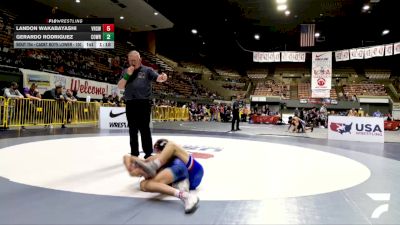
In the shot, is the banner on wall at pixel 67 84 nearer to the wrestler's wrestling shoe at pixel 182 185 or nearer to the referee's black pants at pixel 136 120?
the referee's black pants at pixel 136 120

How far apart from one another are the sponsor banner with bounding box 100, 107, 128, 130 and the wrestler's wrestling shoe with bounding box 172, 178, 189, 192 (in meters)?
9.14

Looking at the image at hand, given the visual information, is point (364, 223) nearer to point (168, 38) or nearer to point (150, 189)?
point (150, 189)

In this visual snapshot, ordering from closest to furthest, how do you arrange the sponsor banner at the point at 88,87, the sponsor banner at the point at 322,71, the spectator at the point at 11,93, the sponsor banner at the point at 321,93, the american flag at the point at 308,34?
the spectator at the point at 11,93 → the sponsor banner at the point at 321,93 → the sponsor banner at the point at 322,71 → the sponsor banner at the point at 88,87 → the american flag at the point at 308,34

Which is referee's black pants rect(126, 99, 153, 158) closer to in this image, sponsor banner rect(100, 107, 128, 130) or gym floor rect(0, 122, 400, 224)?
gym floor rect(0, 122, 400, 224)

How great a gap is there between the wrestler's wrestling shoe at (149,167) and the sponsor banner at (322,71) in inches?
575

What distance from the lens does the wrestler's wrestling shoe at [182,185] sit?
2.69 meters

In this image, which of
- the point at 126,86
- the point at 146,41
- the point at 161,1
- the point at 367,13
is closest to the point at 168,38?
the point at 146,41

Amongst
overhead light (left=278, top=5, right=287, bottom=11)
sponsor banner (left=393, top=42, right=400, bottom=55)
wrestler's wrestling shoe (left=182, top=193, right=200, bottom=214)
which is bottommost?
wrestler's wrestling shoe (left=182, top=193, right=200, bottom=214)

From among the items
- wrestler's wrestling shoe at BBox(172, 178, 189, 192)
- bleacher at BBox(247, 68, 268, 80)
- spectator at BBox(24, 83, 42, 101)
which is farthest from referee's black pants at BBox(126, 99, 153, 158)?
bleacher at BBox(247, 68, 268, 80)

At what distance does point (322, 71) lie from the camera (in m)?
16.0

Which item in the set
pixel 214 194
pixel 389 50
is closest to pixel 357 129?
pixel 389 50

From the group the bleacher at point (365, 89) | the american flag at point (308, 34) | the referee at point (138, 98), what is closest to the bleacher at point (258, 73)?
the bleacher at point (365, 89)

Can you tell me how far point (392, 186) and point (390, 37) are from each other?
97.3 feet

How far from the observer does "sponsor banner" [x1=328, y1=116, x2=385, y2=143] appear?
1000 centimetres
